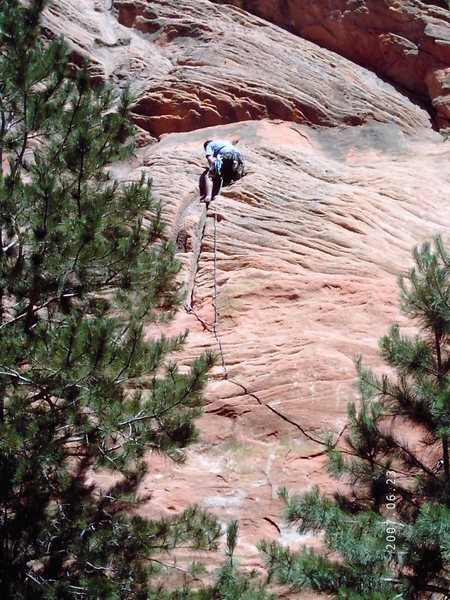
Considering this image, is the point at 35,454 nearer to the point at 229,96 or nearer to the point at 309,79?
the point at 229,96

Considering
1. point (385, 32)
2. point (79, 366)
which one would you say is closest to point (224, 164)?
point (385, 32)

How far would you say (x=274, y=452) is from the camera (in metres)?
6.74

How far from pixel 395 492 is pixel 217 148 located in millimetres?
6184

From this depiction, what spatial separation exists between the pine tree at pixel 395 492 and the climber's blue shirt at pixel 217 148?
16.6ft

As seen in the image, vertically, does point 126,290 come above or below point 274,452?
above

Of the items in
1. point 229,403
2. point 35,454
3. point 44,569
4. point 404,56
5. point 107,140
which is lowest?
point 44,569

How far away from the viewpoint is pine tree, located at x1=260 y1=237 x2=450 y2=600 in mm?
4859

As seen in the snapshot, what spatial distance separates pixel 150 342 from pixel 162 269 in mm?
1107

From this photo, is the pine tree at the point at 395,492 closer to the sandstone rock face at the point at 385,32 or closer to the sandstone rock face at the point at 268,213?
the sandstone rock face at the point at 268,213

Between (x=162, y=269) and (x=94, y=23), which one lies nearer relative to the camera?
(x=162, y=269)

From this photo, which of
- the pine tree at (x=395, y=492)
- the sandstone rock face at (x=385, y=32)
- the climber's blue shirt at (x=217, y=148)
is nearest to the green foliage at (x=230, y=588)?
the pine tree at (x=395, y=492)

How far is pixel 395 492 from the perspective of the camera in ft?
17.7

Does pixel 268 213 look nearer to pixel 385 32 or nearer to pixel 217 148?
pixel 217 148

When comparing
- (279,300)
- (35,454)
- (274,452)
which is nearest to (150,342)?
(35,454)
